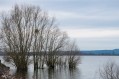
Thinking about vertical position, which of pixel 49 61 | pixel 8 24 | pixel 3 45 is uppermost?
pixel 8 24

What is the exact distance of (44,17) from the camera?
58875 millimetres

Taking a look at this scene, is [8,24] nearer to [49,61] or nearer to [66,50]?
[49,61]

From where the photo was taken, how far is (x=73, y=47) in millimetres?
69125

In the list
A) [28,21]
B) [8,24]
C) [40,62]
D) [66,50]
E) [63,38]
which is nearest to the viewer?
[8,24]

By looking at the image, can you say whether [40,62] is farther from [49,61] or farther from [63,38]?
[63,38]

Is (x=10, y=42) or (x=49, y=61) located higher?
(x=10, y=42)

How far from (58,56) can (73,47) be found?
217 inches

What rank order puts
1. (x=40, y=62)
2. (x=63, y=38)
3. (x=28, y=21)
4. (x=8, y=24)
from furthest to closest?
(x=63, y=38), (x=40, y=62), (x=28, y=21), (x=8, y=24)

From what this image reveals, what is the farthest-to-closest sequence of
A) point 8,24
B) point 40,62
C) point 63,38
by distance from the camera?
point 63,38
point 40,62
point 8,24

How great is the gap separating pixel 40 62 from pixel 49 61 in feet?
10.5

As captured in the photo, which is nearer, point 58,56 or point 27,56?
point 27,56

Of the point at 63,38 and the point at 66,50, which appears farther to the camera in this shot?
the point at 66,50

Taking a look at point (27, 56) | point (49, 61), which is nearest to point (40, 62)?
point (49, 61)

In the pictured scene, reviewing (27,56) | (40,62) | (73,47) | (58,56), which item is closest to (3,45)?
(27,56)
